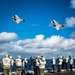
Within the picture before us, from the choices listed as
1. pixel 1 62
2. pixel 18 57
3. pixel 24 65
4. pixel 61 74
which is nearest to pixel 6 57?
pixel 1 62

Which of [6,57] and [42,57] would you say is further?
[42,57]

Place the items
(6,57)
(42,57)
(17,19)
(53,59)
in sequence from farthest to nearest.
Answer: (53,59) < (17,19) < (42,57) < (6,57)

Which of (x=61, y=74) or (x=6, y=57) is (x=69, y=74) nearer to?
(x=61, y=74)

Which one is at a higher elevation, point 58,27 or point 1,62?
point 58,27

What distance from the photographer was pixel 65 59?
32.6 m

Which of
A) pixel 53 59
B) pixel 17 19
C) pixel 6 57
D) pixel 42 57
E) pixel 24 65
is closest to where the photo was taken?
pixel 6 57

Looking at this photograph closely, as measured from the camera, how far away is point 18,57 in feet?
75.6

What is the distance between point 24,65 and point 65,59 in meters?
7.31

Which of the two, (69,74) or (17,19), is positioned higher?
(17,19)

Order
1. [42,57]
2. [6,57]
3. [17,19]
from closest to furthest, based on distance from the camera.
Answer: [6,57] < [42,57] < [17,19]

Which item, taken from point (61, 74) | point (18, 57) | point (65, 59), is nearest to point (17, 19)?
point (18, 57)

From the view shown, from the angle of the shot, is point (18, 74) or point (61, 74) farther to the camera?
point (61, 74)

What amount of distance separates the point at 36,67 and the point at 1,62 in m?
4.42

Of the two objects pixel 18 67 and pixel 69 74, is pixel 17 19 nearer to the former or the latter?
pixel 18 67
